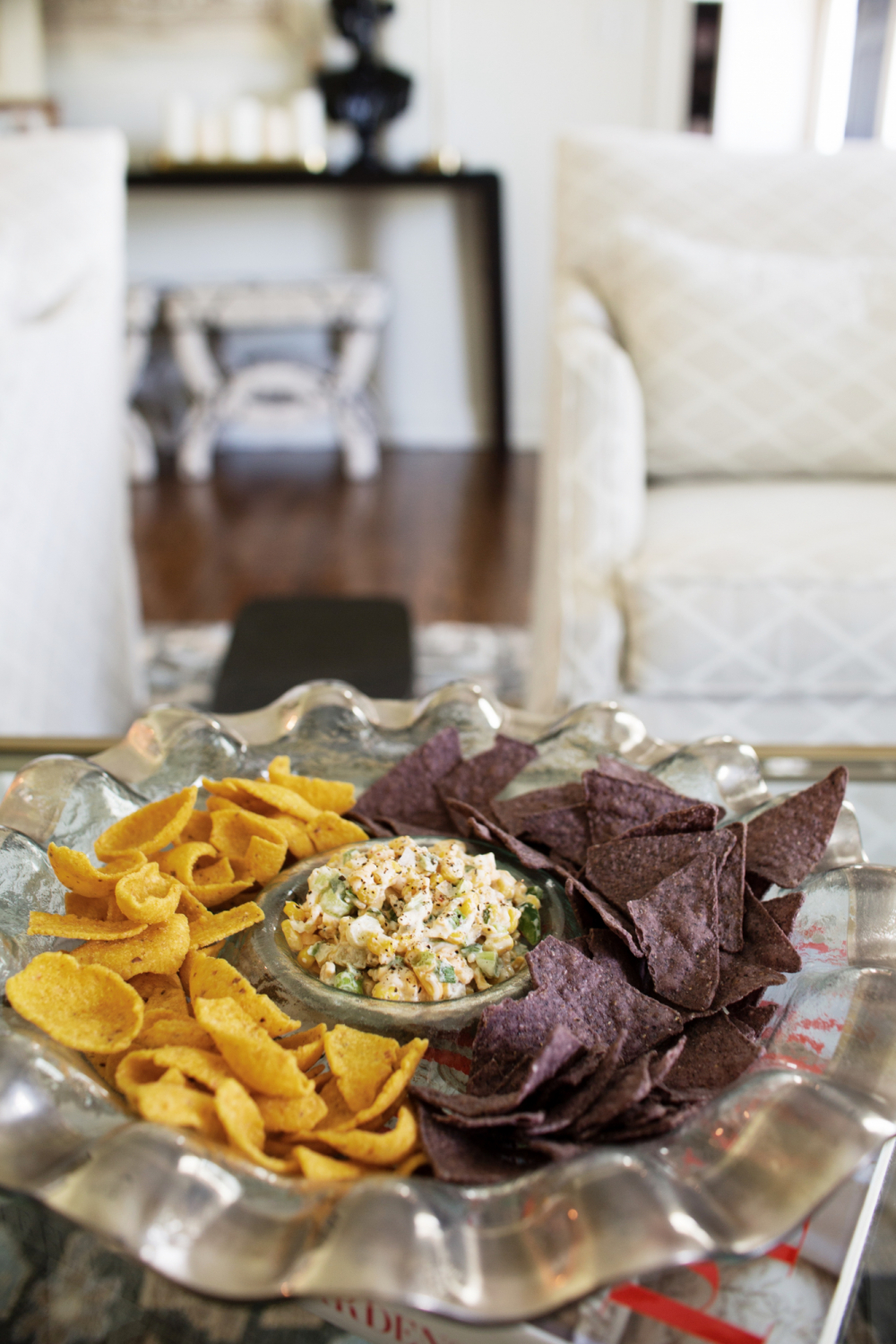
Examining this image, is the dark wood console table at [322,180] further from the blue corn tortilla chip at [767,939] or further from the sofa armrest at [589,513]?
the blue corn tortilla chip at [767,939]

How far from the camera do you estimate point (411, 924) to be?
0.45 meters

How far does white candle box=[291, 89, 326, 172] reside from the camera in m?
3.17

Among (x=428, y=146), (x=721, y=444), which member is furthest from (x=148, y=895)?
(x=428, y=146)

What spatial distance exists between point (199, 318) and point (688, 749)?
120 inches

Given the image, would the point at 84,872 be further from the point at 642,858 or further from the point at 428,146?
the point at 428,146

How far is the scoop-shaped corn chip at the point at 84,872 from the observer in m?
0.44

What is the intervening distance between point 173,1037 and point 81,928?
0.22 feet

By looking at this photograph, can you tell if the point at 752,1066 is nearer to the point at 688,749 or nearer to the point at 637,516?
the point at 688,749

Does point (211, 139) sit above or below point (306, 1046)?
above

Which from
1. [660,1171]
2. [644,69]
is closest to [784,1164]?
[660,1171]

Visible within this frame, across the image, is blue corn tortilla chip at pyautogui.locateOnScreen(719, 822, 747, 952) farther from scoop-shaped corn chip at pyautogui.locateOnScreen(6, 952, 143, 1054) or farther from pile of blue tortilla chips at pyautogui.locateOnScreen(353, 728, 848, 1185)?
scoop-shaped corn chip at pyautogui.locateOnScreen(6, 952, 143, 1054)

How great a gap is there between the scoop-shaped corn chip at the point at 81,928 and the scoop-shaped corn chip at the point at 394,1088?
0.12 m

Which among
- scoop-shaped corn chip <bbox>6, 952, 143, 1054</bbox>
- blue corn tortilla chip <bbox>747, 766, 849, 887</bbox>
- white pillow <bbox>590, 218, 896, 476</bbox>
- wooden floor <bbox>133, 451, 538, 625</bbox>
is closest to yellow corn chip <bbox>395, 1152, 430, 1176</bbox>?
scoop-shaped corn chip <bbox>6, 952, 143, 1054</bbox>

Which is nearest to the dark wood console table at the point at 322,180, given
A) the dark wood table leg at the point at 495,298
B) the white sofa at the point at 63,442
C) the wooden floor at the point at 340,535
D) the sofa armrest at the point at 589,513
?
the dark wood table leg at the point at 495,298
